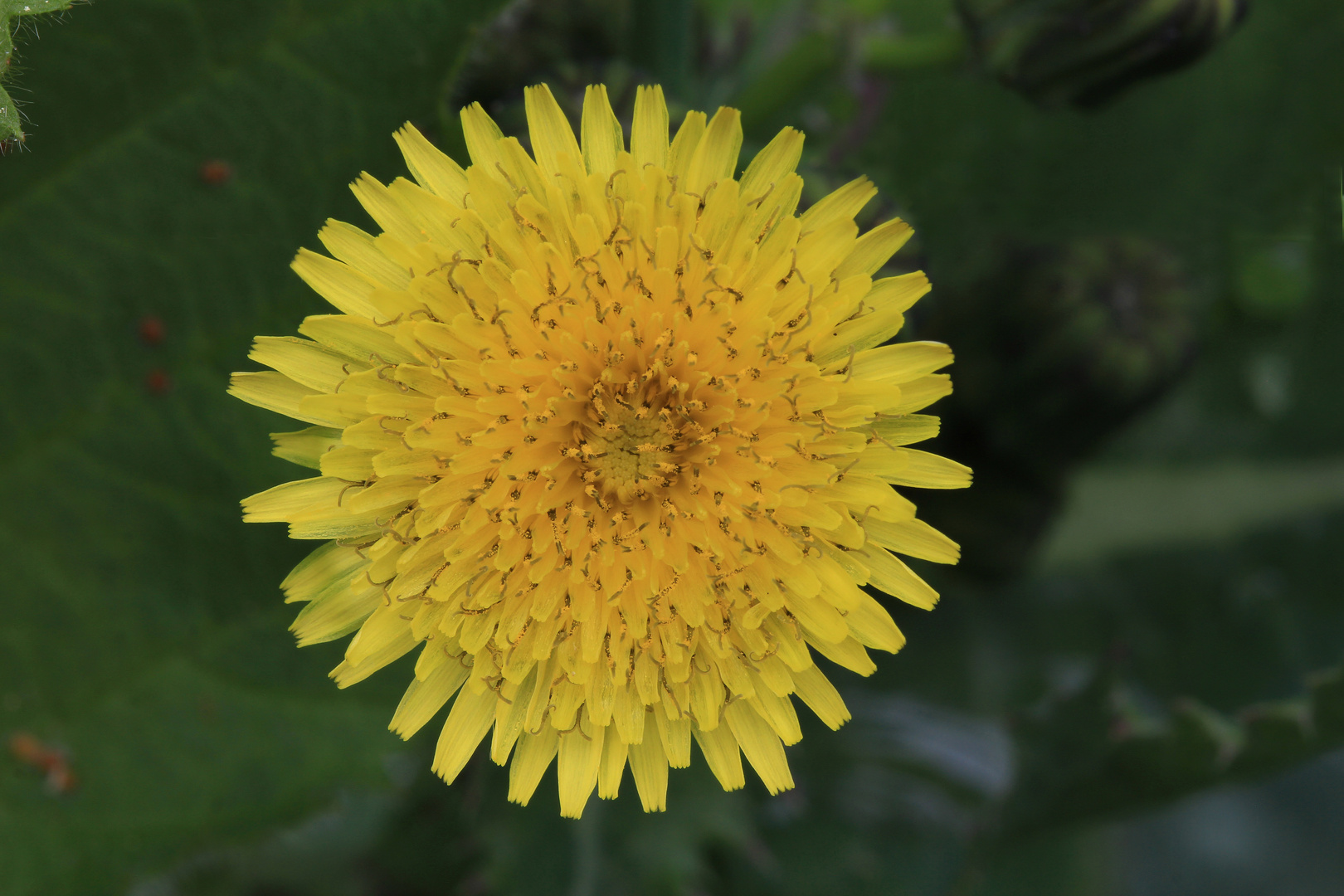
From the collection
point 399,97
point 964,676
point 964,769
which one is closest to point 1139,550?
point 964,676

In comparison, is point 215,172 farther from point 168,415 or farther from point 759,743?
point 759,743

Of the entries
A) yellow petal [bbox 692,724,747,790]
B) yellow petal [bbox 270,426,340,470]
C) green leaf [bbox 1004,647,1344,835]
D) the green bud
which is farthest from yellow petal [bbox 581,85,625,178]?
green leaf [bbox 1004,647,1344,835]

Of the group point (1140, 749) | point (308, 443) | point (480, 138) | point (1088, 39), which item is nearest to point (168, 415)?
point (308, 443)

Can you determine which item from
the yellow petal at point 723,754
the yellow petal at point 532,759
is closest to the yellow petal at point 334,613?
the yellow petal at point 532,759

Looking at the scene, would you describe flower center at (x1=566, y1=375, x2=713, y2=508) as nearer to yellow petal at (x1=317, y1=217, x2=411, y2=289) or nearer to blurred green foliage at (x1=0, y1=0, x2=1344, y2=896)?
yellow petal at (x1=317, y1=217, x2=411, y2=289)

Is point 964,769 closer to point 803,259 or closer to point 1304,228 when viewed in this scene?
point 1304,228

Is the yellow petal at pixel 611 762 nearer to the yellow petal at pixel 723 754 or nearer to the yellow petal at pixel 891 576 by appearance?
the yellow petal at pixel 723 754
